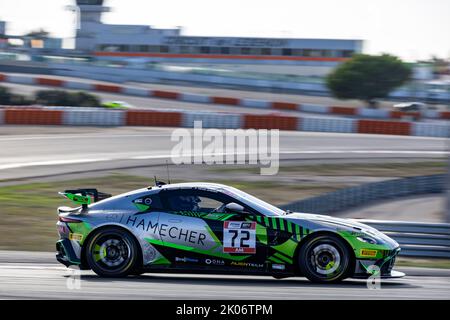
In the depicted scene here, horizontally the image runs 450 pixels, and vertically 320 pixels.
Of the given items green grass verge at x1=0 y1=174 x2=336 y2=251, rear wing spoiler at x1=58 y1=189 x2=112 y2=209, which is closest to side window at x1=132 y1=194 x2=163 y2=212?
rear wing spoiler at x1=58 y1=189 x2=112 y2=209

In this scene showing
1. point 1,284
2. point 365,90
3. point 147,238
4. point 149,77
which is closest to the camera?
point 1,284

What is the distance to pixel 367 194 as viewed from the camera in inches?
651

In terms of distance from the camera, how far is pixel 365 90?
5609 cm

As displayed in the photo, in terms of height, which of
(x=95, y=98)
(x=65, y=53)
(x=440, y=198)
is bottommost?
(x=440, y=198)

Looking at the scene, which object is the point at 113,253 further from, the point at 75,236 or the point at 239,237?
the point at 239,237

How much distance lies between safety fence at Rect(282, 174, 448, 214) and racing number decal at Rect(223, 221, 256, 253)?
4.65 meters

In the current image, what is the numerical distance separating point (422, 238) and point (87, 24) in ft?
241

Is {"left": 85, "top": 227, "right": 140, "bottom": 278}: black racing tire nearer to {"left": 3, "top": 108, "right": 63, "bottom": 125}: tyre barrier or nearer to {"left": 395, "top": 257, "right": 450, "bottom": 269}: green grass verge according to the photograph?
{"left": 395, "top": 257, "right": 450, "bottom": 269}: green grass verge

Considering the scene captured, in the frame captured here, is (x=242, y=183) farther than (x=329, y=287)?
Yes

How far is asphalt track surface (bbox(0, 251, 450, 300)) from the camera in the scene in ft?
22.8

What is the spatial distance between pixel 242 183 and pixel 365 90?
131ft

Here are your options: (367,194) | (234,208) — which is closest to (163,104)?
(367,194)

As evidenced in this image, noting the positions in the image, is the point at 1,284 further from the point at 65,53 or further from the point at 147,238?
the point at 65,53
